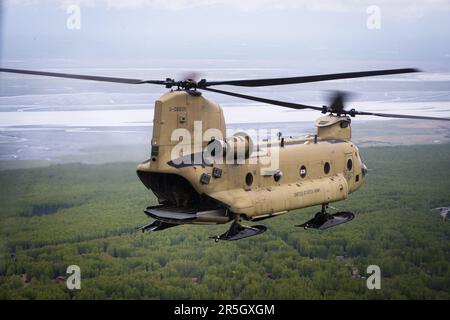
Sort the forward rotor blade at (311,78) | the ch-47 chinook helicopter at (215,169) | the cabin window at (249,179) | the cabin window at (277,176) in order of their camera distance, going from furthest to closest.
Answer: the cabin window at (277,176) < the cabin window at (249,179) < the ch-47 chinook helicopter at (215,169) < the forward rotor blade at (311,78)

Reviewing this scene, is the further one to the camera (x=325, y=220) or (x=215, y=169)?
(x=325, y=220)

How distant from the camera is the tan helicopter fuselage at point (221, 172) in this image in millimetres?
13625

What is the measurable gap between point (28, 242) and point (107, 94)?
979 centimetres

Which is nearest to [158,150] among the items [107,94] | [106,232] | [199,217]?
[199,217]

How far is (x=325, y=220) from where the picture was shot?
52.1 ft

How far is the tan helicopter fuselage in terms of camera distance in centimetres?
1362

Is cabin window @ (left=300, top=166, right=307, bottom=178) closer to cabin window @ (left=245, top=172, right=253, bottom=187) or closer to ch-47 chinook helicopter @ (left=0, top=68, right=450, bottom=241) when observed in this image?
ch-47 chinook helicopter @ (left=0, top=68, right=450, bottom=241)

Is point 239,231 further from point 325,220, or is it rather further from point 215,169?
point 325,220

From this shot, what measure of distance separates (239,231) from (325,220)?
101 inches

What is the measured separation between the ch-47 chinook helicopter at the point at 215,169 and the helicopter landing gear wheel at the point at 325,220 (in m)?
0.44

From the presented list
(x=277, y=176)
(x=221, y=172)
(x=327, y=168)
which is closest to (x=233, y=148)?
(x=221, y=172)

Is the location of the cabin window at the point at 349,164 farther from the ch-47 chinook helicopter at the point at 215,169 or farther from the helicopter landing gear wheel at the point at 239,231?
the helicopter landing gear wheel at the point at 239,231

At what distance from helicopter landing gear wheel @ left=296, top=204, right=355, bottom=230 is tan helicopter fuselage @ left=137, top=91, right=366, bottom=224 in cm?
31

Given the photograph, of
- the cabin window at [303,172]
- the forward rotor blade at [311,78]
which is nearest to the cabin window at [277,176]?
the cabin window at [303,172]
